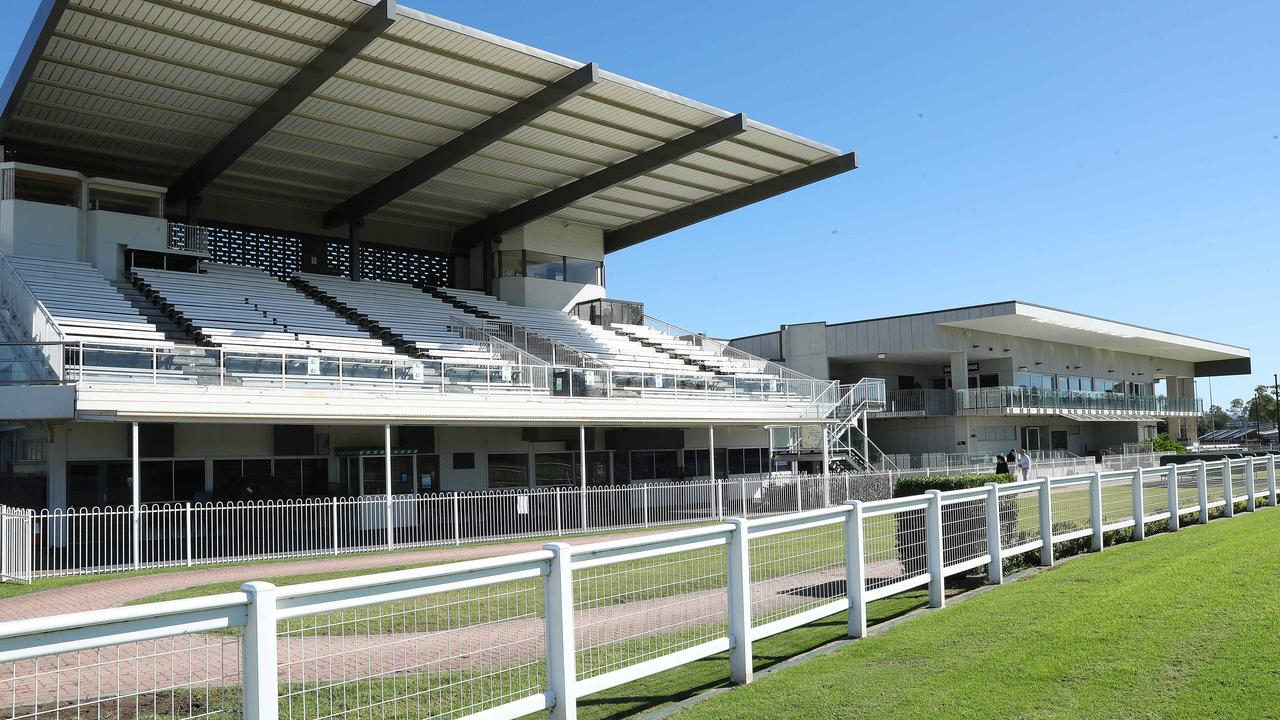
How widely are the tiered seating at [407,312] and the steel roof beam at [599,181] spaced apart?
13.3ft

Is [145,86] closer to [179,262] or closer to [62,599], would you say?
[179,262]

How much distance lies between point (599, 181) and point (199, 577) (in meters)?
20.9

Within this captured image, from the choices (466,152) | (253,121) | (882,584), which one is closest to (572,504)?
(466,152)

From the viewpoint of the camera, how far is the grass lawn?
6.11 metres

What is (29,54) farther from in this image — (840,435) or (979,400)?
(979,400)

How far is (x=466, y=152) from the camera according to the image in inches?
1188

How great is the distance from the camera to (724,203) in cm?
3778

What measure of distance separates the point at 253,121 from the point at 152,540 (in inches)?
522

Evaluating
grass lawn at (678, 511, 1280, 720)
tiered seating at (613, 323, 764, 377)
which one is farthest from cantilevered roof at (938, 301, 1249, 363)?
grass lawn at (678, 511, 1280, 720)

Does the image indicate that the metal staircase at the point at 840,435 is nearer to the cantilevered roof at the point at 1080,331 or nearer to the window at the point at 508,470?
the window at the point at 508,470

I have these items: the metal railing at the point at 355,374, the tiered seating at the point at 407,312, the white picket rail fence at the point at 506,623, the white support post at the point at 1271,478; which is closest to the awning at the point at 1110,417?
the metal railing at the point at 355,374

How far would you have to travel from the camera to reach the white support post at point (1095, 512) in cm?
1348

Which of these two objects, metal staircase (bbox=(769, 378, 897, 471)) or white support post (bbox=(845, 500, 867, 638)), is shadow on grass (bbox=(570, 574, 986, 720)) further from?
metal staircase (bbox=(769, 378, 897, 471))

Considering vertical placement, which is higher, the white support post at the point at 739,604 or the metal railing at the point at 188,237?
the metal railing at the point at 188,237
